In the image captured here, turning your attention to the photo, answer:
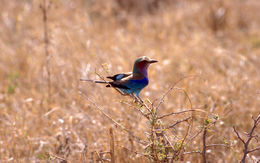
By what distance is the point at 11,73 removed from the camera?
5.04 metres

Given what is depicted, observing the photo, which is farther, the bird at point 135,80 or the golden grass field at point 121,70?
the golden grass field at point 121,70

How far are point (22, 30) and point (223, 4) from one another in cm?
401

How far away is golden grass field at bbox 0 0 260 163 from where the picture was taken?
9.05 ft

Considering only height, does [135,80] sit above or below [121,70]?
below

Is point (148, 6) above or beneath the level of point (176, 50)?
above

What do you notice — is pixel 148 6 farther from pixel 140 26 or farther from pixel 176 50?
pixel 176 50

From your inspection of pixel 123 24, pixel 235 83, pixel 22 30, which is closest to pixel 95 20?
pixel 123 24

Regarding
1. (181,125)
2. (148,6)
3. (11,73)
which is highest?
(148,6)

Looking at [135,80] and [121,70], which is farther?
[121,70]

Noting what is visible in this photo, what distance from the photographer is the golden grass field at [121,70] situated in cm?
276

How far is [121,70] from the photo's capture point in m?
4.18

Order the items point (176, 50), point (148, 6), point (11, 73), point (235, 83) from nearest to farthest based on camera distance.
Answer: point (235, 83)
point (11, 73)
point (176, 50)
point (148, 6)

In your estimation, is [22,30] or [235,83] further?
A: [22,30]

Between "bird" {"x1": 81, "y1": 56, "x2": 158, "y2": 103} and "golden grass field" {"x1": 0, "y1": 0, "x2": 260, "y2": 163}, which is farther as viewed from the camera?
"golden grass field" {"x1": 0, "y1": 0, "x2": 260, "y2": 163}
